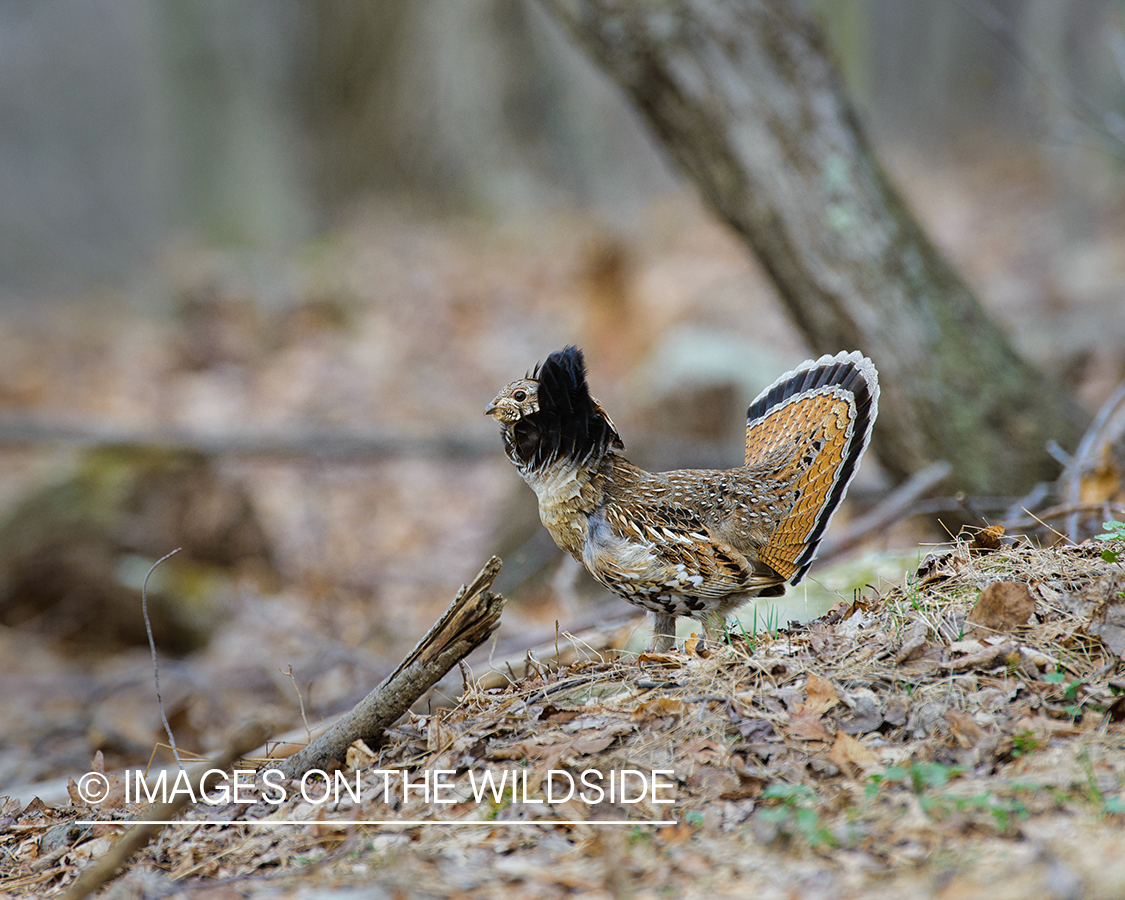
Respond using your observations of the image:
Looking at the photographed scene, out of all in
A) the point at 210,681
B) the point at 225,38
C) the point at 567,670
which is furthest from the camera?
the point at 225,38

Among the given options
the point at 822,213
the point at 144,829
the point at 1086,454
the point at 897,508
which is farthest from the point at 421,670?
the point at 1086,454

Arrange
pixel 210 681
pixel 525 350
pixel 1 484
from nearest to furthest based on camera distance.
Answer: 1. pixel 210 681
2. pixel 1 484
3. pixel 525 350

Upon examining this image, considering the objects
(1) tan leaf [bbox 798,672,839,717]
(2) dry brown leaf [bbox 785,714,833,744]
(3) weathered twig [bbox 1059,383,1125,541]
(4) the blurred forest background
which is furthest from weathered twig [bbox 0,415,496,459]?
(2) dry brown leaf [bbox 785,714,833,744]

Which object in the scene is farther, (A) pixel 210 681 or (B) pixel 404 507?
(B) pixel 404 507

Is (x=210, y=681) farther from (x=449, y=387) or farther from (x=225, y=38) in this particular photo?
(x=225, y=38)

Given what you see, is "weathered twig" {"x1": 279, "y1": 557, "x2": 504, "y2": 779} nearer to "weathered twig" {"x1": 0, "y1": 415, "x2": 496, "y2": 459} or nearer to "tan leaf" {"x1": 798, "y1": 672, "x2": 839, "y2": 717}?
"tan leaf" {"x1": 798, "y1": 672, "x2": 839, "y2": 717}

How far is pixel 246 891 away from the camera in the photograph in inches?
107

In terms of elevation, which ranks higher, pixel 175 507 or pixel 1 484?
pixel 1 484

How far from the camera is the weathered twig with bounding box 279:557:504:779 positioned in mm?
3346

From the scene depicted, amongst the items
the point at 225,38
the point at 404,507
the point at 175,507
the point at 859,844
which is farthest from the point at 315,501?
the point at 225,38

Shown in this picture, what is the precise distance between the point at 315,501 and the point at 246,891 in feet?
27.7

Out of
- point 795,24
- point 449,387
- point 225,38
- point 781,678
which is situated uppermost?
point 225,38
